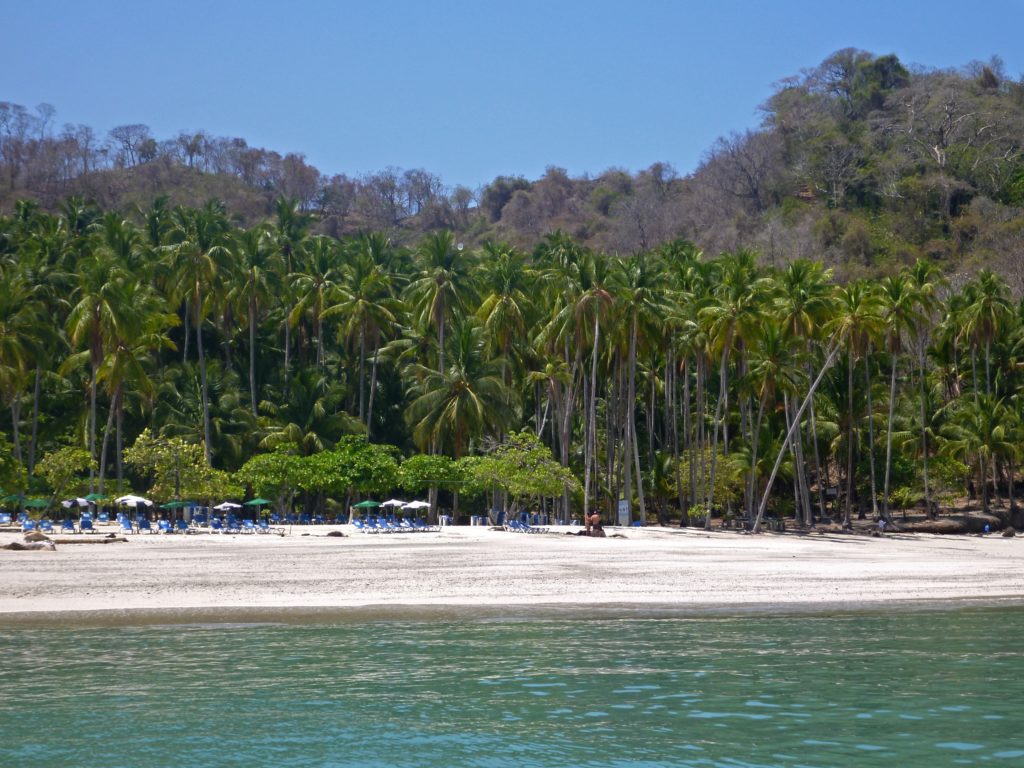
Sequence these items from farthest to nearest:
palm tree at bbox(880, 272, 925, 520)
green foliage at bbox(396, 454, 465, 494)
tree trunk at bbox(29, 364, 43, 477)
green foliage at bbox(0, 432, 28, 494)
Answer: tree trunk at bbox(29, 364, 43, 477)
palm tree at bbox(880, 272, 925, 520)
green foliage at bbox(396, 454, 465, 494)
green foliage at bbox(0, 432, 28, 494)

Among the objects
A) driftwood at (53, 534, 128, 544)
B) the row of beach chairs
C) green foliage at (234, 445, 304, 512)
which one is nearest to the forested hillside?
green foliage at (234, 445, 304, 512)

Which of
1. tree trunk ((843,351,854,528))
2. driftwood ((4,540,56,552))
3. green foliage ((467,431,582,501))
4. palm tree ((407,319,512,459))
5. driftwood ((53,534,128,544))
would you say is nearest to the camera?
driftwood ((4,540,56,552))

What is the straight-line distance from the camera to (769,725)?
13.3m

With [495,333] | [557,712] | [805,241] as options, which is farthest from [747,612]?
[805,241]

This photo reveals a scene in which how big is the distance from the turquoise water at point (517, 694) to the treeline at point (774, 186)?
208ft

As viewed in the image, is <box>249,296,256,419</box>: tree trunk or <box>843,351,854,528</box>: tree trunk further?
<box>249,296,256,419</box>: tree trunk

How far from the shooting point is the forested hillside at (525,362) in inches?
2173

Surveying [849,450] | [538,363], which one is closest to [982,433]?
[849,450]

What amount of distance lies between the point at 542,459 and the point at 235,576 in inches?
955

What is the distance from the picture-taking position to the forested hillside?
5519 cm

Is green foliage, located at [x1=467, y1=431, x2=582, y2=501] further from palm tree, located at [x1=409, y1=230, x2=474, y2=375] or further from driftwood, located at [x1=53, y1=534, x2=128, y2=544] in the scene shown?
driftwood, located at [x1=53, y1=534, x2=128, y2=544]

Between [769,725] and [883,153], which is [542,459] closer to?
[769,725]

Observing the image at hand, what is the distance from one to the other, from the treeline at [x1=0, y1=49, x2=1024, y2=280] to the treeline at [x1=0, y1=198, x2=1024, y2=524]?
14.2m

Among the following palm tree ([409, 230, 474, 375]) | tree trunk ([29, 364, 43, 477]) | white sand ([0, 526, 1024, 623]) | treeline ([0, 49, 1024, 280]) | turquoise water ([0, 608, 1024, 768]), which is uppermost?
treeline ([0, 49, 1024, 280])
